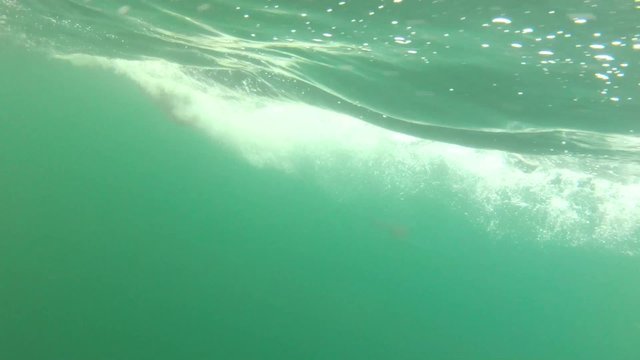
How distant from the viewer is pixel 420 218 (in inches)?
4178

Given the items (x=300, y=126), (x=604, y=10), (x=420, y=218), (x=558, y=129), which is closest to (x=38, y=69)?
(x=300, y=126)

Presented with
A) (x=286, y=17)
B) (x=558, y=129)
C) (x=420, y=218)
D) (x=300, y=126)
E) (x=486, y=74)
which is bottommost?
(x=420, y=218)

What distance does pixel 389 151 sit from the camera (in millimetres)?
36031

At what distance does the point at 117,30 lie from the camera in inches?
805

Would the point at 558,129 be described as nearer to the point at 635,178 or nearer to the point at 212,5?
the point at 635,178

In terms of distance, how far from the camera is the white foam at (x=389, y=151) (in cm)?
2611

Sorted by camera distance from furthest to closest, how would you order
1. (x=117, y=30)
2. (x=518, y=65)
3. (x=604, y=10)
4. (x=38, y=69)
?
1. (x=38, y=69)
2. (x=117, y=30)
3. (x=518, y=65)
4. (x=604, y=10)

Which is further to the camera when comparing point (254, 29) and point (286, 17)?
point (254, 29)

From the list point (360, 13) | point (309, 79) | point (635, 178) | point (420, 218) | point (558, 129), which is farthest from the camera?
point (420, 218)

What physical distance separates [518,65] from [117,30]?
1612 cm

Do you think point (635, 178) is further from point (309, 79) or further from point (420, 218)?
point (420, 218)

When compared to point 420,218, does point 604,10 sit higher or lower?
higher

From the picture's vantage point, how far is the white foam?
2611 cm

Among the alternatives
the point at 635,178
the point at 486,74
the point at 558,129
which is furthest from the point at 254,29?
the point at 635,178
